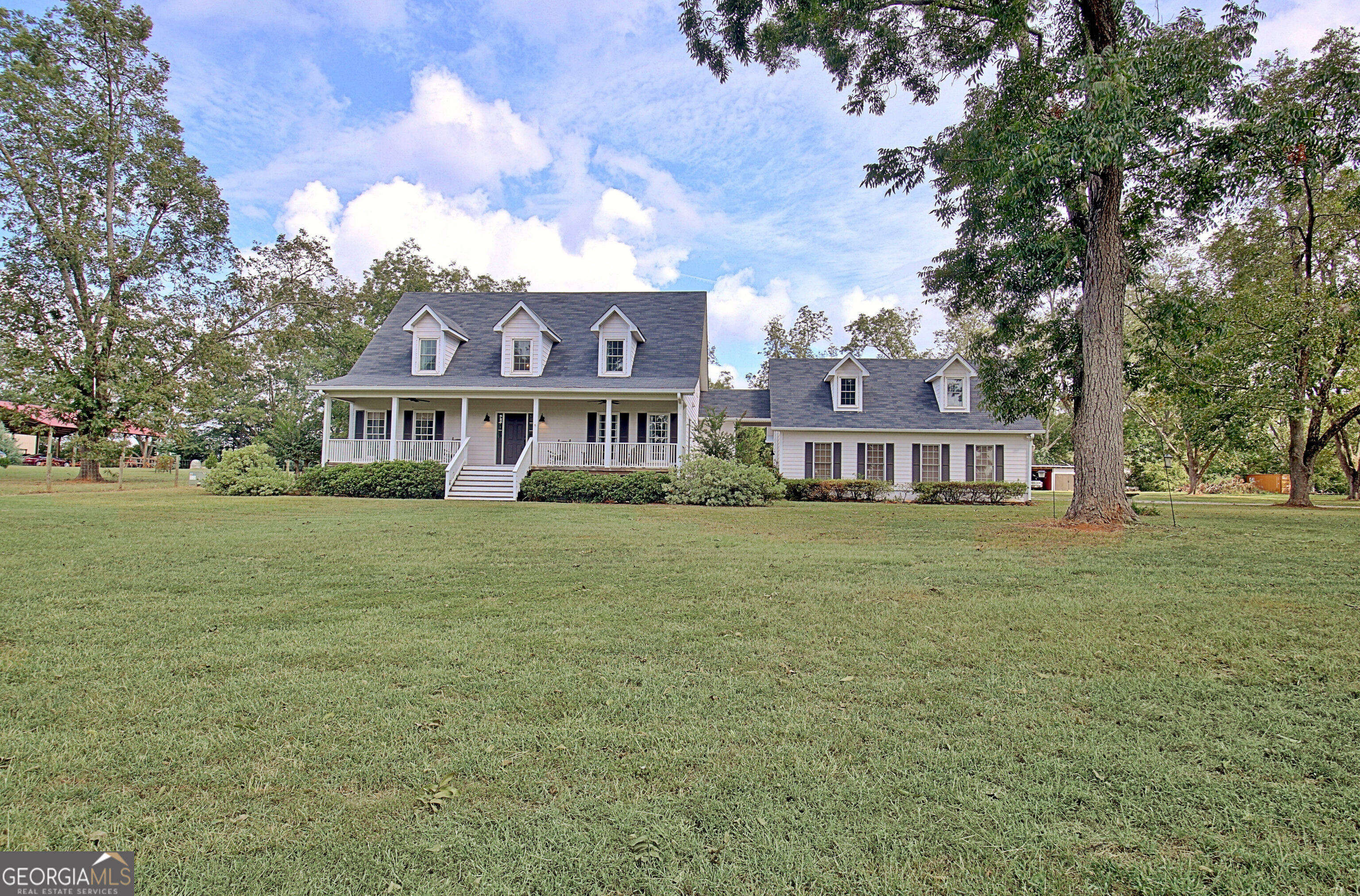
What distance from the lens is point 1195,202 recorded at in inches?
460

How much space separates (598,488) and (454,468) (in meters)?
4.62

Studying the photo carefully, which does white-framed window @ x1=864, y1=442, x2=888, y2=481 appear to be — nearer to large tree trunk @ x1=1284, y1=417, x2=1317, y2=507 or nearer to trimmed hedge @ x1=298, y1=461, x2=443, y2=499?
large tree trunk @ x1=1284, y1=417, x2=1317, y2=507

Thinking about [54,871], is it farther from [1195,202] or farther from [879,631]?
[1195,202]

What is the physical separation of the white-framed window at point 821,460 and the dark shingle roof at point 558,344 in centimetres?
532

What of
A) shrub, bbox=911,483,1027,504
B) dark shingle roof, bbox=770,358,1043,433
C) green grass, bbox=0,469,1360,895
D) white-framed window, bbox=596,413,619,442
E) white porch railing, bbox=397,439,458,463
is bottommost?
green grass, bbox=0,469,1360,895

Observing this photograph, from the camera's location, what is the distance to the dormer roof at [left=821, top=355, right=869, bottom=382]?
2383cm

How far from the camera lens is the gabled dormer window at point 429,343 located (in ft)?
72.2

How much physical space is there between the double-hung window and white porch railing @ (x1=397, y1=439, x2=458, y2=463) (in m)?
3.07

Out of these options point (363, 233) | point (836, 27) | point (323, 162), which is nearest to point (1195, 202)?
point (836, 27)

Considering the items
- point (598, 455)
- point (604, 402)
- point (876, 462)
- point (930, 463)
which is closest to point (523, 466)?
point (598, 455)

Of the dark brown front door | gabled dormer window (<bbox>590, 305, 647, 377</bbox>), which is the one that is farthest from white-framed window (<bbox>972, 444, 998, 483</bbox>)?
the dark brown front door

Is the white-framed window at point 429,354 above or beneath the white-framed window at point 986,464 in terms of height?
above

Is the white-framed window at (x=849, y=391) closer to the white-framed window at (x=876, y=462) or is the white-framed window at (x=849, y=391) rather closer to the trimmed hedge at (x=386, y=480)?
the white-framed window at (x=876, y=462)

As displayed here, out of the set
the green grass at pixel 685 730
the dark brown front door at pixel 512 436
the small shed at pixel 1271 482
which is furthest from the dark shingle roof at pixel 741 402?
the small shed at pixel 1271 482
